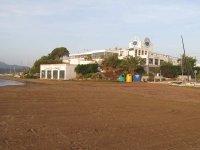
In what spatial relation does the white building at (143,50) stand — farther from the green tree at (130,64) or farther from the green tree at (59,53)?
the green tree at (59,53)

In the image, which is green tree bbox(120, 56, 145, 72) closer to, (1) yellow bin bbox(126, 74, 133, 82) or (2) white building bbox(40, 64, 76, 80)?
(1) yellow bin bbox(126, 74, 133, 82)

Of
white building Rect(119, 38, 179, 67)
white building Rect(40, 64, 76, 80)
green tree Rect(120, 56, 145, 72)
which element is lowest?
white building Rect(40, 64, 76, 80)

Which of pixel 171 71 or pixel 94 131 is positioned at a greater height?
pixel 171 71

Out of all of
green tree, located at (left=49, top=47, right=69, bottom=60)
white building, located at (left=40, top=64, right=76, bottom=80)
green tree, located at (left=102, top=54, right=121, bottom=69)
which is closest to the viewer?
green tree, located at (left=102, top=54, right=121, bottom=69)

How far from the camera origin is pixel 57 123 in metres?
10.1

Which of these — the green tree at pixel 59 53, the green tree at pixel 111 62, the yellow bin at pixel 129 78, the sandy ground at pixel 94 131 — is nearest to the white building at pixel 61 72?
the green tree at pixel 111 62

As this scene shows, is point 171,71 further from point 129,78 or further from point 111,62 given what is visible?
point 129,78

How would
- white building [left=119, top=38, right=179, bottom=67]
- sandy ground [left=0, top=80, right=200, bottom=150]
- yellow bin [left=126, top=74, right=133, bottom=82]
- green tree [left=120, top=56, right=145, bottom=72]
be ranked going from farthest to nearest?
white building [left=119, top=38, right=179, bottom=67] → green tree [left=120, top=56, right=145, bottom=72] → yellow bin [left=126, top=74, right=133, bottom=82] → sandy ground [left=0, top=80, right=200, bottom=150]

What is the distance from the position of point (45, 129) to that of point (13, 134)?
1077 millimetres

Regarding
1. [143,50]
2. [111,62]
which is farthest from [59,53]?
[111,62]

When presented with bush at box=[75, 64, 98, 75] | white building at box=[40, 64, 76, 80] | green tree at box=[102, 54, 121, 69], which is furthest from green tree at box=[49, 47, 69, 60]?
green tree at box=[102, 54, 121, 69]

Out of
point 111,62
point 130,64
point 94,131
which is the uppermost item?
point 111,62

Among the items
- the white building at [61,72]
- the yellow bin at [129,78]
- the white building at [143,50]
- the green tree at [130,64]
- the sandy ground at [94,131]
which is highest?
the white building at [143,50]

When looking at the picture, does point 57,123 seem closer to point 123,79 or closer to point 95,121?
point 95,121
